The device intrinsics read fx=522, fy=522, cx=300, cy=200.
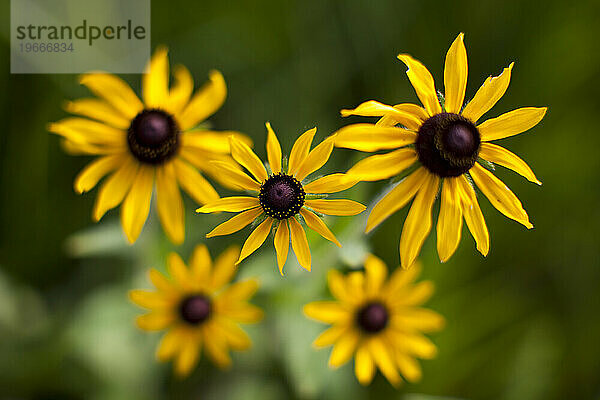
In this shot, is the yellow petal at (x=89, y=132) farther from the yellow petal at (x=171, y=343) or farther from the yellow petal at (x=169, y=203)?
the yellow petal at (x=171, y=343)

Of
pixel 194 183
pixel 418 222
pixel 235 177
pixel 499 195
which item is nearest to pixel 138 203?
pixel 194 183

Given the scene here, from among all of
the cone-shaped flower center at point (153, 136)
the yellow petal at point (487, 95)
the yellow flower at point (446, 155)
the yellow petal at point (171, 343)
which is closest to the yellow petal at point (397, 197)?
the yellow flower at point (446, 155)

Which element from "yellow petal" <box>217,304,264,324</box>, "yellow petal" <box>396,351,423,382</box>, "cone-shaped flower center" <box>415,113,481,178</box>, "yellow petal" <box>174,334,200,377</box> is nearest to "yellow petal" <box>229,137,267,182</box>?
"cone-shaped flower center" <box>415,113,481,178</box>

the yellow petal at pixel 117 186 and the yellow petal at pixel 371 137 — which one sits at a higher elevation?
the yellow petal at pixel 371 137

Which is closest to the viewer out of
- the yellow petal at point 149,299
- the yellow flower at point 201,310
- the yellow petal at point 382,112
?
the yellow petal at point 382,112

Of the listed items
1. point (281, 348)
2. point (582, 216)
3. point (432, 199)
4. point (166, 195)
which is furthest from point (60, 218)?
point (582, 216)

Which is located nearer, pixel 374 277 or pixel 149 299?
pixel 149 299

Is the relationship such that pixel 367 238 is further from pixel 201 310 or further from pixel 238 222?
pixel 238 222
